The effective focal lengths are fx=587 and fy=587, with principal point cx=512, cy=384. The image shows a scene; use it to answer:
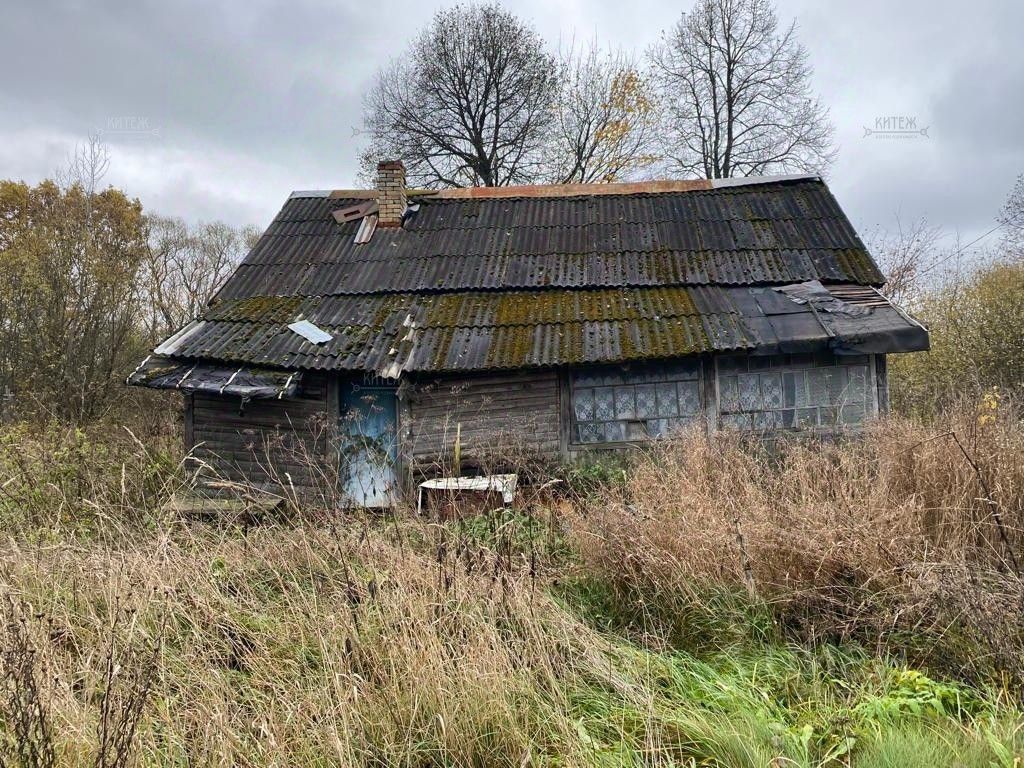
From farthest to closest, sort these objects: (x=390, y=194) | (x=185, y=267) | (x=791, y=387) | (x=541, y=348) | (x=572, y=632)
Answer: (x=185, y=267), (x=390, y=194), (x=791, y=387), (x=541, y=348), (x=572, y=632)

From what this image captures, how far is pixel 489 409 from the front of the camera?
9.38 meters

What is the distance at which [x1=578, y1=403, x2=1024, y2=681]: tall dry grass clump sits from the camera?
10.4 feet

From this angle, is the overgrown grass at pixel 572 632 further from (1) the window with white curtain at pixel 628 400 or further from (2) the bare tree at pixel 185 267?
(2) the bare tree at pixel 185 267

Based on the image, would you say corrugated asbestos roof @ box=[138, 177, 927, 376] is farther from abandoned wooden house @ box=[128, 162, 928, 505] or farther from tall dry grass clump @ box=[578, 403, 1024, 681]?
tall dry grass clump @ box=[578, 403, 1024, 681]

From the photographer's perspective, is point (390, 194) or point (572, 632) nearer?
point (572, 632)

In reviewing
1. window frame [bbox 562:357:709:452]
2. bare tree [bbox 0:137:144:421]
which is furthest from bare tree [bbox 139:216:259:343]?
window frame [bbox 562:357:709:452]

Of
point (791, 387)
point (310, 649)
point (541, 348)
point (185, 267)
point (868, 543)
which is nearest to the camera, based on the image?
point (310, 649)

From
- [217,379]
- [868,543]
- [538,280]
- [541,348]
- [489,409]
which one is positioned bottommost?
[868,543]

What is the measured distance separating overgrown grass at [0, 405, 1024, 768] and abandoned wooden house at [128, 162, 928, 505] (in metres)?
3.82

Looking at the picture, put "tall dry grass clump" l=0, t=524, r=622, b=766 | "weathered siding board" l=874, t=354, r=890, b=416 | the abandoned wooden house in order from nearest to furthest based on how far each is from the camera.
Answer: "tall dry grass clump" l=0, t=524, r=622, b=766 < the abandoned wooden house < "weathered siding board" l=874, t=354, r=890, b=416

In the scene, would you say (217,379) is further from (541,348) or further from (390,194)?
(390,194)

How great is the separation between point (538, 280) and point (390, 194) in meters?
4.34

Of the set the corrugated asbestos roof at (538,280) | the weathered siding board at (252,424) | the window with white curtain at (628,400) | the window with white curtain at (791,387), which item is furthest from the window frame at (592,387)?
the weathered siding board at (252,424)

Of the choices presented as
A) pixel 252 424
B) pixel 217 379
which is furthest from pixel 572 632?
pixel 252 424
